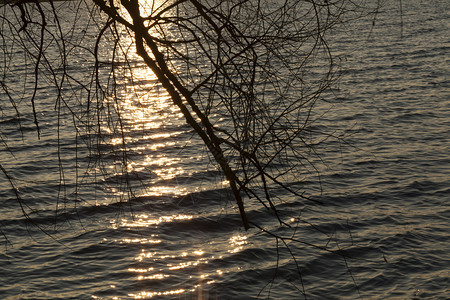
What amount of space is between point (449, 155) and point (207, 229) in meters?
6.63

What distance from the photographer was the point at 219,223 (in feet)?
41.9

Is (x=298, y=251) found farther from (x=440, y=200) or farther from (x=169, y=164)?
(x=169, y=164)

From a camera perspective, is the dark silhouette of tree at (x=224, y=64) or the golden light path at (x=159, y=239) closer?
the dark silhouette of tree at (x=224, y=64)

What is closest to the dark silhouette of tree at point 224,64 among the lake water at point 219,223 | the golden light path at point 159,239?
the lake water at point 219,223

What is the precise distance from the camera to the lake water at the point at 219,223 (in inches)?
398

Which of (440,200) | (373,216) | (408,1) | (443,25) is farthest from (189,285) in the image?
(408,1)

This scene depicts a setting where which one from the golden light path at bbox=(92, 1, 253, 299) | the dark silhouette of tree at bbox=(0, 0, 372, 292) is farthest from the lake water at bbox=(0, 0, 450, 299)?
the dark silhouette of tree at bbox=(0, 0, 372, 292)

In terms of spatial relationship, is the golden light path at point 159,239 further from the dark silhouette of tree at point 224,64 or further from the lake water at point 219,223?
the dark silhouette of tree at point 224,64

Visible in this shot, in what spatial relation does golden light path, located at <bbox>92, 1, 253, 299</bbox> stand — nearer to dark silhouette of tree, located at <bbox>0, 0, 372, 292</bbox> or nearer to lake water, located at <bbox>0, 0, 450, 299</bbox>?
lake water, located at <bbox>0, 0, 450, 299</bbox>

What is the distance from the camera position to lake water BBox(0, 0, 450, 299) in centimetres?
1010

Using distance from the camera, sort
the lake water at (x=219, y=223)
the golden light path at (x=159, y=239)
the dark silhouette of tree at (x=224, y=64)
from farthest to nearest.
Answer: the lake water at (x=219, y=223), the golden light path at (x=159, y=239), the dark silhouette of tree at (x=224, y=64)

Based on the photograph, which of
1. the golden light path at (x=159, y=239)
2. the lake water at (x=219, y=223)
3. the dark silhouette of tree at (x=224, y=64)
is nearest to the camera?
the dark silhouette of tree at (x=224, y=64)

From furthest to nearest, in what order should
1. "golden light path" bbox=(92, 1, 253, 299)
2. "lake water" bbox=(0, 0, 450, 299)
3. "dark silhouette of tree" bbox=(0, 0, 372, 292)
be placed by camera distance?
1. "lake water" bbox=(0, 0, 450, 299)
2. "golden light path" bbox=(92, 1, 253, 299)
3. "dark silhouette of tree" bbox=(0, 0, 372, 292)

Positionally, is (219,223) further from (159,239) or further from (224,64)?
(224,64)
